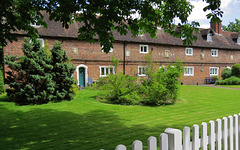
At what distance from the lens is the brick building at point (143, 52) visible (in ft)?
73.4

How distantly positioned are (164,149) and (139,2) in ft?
16.7

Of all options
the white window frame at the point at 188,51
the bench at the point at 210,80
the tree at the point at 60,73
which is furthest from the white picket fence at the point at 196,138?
the bench at the point at 210,80

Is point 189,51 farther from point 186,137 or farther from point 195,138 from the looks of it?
point 186,137

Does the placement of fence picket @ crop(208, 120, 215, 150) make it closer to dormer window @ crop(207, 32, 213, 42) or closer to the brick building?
the brick building

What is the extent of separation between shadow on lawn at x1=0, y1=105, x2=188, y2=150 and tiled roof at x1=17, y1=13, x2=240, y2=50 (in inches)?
547

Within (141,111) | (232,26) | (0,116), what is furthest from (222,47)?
(232,26)

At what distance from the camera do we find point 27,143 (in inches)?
227

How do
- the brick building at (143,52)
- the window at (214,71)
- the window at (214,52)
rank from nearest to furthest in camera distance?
the brick building at (143,52)
the window at (214,52)
the window at (214,71)

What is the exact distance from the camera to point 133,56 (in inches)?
1049

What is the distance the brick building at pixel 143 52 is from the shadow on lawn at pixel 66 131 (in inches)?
285

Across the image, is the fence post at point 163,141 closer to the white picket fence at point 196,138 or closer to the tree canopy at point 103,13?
the white picket fence at point 196,138

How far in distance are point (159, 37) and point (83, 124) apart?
79.1 feet

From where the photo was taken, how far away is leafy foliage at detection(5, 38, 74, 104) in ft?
37.4

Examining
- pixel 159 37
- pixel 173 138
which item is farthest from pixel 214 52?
pixel 173 138
